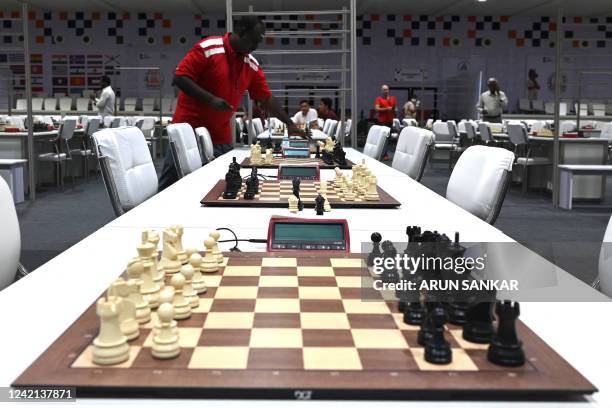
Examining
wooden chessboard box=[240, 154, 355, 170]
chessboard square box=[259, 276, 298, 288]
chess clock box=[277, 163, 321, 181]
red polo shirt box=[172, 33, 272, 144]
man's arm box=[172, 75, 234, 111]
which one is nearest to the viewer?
chessboard square box=[259, 276, 298, 288]

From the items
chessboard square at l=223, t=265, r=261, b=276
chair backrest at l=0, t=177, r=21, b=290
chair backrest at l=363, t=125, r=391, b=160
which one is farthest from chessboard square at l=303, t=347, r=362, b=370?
chair backrest at l=363, t=125, r=391, b=160

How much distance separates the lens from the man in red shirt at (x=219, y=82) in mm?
3244

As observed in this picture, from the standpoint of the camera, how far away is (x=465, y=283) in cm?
90

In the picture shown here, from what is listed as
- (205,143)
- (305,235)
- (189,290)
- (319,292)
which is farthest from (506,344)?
(205,143)

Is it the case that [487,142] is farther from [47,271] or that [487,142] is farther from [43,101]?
[43,101]

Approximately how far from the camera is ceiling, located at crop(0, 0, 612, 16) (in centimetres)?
1212

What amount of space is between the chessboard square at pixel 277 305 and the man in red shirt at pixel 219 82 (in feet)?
7.38

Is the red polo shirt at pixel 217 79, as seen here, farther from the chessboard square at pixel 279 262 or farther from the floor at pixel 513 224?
the chessboard square at pixel 279 262

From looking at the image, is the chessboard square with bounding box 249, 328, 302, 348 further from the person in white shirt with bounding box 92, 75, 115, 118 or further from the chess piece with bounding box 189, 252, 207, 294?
the person in white shirt with bounding box 92, 75, 115, 118

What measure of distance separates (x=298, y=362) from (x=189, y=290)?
252 millimetres

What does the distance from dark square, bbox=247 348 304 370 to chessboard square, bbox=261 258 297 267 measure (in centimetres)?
38

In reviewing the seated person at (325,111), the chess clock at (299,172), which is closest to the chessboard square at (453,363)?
the chess clock at (299,172)

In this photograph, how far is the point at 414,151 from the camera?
3.04 meters

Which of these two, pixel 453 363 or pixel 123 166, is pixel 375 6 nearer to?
pixel 123 166
